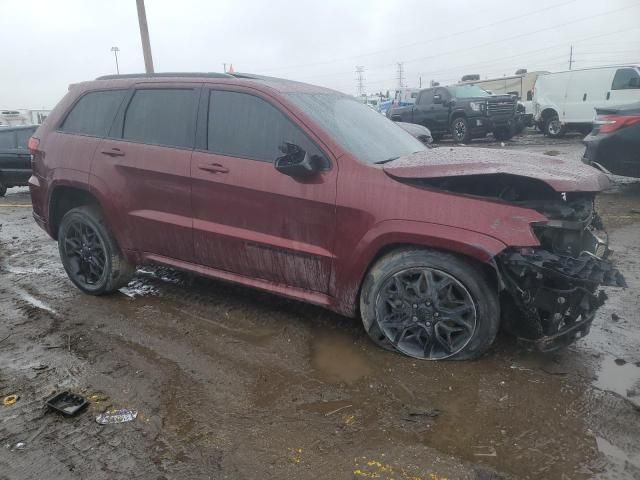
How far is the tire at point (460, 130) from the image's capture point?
16.5m

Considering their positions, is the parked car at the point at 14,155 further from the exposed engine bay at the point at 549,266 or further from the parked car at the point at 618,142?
the parked car at the point at 618,142

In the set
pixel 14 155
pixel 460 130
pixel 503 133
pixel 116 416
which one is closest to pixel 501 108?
pixel 503 133

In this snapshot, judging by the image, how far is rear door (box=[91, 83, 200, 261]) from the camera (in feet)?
12.3

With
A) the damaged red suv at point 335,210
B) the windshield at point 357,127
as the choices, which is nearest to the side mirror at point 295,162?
the damaged red suv at point 335,210

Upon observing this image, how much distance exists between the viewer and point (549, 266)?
2.70 m

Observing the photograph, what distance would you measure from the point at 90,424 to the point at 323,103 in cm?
259

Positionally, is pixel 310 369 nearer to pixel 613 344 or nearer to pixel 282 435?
pixel 282 435

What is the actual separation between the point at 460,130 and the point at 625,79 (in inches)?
190

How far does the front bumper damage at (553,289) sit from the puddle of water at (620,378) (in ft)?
1.01

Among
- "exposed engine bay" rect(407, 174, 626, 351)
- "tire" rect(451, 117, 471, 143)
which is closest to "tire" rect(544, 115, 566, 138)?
"tire" rect(451, 117, 471, 143)

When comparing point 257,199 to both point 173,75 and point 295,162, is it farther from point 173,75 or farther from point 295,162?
point 173,75

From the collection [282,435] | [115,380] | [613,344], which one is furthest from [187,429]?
[613,344]

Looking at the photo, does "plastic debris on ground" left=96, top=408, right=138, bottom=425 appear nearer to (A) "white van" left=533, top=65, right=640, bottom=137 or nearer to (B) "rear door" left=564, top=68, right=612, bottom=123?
(A) "white van" left=533, top=65, right=640, bottom=137

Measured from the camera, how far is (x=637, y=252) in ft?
16.9
